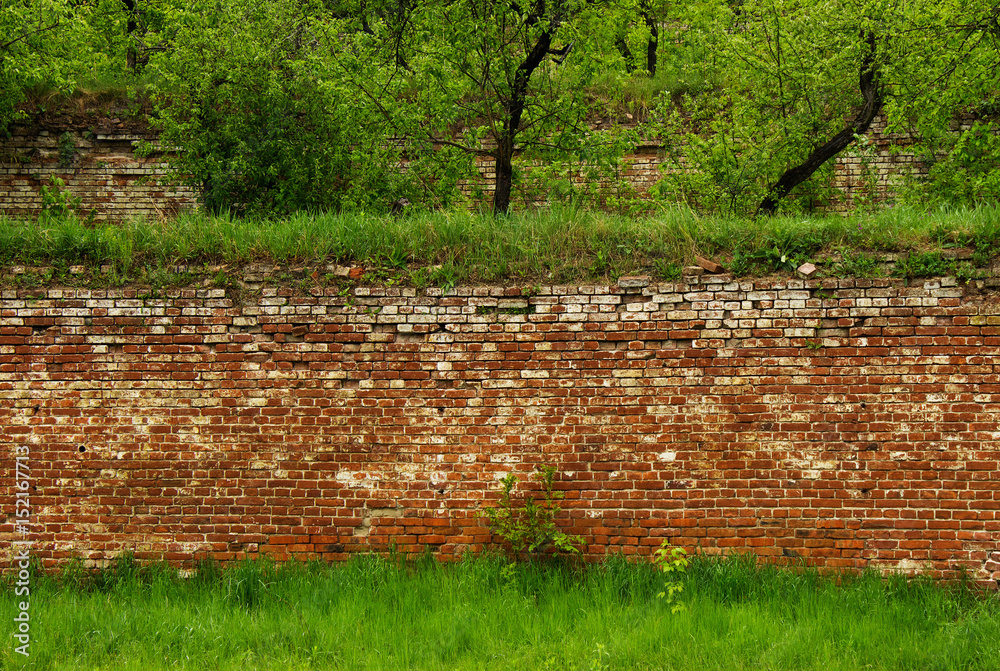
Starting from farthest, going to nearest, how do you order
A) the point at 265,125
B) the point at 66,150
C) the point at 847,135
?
1. the point at 66,150
2. the point at 847,135
3. the point at 265,125

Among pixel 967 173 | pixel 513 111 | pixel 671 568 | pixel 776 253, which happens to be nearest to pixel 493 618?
pixel 671 568

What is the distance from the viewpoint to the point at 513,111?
8.16m

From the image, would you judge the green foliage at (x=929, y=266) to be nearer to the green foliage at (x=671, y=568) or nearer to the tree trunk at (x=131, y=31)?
the green foliage at (x=671, y=568)

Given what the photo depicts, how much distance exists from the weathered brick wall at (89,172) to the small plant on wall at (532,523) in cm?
805

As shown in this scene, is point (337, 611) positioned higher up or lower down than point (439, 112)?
lower down

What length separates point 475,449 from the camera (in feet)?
16.8

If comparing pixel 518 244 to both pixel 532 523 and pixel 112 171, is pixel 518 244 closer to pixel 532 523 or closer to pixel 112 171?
pixel 532 523

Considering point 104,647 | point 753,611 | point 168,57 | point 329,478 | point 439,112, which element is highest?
point 168,57

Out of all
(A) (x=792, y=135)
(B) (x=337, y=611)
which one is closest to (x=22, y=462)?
(B) (x=337, y=611)

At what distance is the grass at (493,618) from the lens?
13.4 ft

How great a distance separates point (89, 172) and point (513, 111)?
23.6 feet

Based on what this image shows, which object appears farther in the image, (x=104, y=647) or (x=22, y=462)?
(x=22, y=462)

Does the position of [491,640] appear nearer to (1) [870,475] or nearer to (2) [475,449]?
(2) [475,449]

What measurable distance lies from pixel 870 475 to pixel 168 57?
901cm
